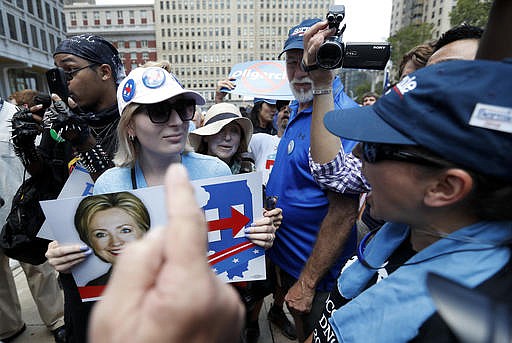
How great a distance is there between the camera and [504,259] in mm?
659

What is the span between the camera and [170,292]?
352 mm

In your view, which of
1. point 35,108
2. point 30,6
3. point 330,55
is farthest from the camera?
point 30,6

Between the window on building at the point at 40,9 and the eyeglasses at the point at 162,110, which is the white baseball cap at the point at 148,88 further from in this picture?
the window on building at the point at 40,9

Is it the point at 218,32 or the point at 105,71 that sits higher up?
the point at 218,32

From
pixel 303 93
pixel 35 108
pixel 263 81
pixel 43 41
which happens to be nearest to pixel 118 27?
pixel 43 41

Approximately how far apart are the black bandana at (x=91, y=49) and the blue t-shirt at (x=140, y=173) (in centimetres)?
88

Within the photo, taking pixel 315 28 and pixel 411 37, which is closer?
pixel 315 28

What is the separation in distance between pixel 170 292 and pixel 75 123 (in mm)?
1588

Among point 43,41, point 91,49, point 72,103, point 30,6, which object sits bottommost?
point 72,103

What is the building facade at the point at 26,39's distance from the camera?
24.7 m

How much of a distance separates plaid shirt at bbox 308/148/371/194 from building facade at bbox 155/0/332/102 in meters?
63.2

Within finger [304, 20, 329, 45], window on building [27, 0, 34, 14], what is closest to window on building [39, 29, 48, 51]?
window on building [27, 0, 34, 14]

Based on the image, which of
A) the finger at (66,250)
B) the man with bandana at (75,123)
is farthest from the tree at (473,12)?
the finger at (66,250)

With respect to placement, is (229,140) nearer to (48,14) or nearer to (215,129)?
(215,129)
